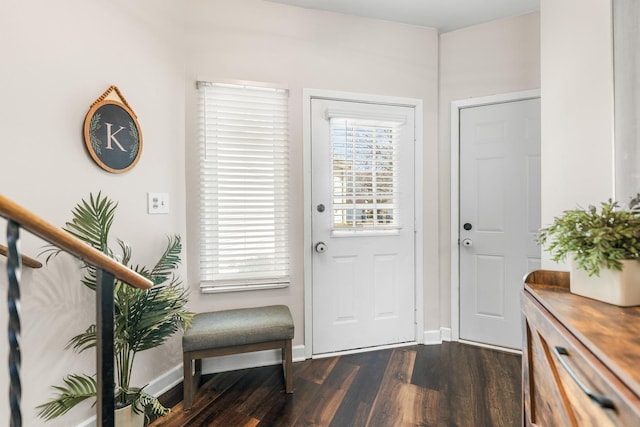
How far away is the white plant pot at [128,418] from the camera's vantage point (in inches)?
54.1

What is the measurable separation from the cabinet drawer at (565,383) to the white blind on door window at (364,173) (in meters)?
1.42

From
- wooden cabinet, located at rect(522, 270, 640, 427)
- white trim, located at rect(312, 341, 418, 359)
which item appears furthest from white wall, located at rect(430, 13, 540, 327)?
wooden cabinet, located at rect(522, 270, 640, 427)

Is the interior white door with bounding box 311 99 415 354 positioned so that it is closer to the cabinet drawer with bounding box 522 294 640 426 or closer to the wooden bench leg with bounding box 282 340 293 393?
the wooden bench leg with bounding box 282 340 293 393

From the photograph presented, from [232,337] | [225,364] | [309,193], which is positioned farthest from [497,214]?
[225,364]

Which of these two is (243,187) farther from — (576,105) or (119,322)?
(576,105)

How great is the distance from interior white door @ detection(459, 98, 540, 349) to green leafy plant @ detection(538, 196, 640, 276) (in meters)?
1.48

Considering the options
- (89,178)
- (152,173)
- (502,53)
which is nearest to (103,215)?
(89,178)

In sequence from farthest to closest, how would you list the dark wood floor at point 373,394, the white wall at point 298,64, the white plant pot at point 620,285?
the white wall at point 298,64
the dark wood floor at point 373,394
the white plant pot at point 620,285

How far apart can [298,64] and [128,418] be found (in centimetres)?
241

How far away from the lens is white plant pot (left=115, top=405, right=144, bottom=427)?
4.51 feet

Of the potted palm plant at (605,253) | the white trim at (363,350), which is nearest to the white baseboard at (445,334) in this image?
the white trim at (363,350)

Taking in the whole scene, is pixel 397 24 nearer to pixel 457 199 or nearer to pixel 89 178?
pixel 457 199

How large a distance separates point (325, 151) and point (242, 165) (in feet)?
2.13

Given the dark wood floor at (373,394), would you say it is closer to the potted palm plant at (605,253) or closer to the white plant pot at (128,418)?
the white plant pot at (128,418)
